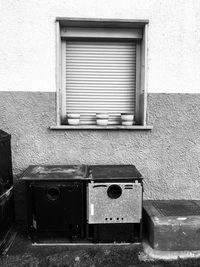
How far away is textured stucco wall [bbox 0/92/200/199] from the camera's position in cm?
386

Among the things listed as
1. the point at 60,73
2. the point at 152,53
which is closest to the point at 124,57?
the point at 152,53

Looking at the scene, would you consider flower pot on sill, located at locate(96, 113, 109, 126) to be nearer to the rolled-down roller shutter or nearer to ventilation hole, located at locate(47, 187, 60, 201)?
the rolled-down roller shutter

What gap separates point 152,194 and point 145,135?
0.98 meters

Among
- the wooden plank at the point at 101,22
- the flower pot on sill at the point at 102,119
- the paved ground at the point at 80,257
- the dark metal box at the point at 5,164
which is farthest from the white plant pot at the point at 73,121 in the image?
the paved ground at the point at 80,257

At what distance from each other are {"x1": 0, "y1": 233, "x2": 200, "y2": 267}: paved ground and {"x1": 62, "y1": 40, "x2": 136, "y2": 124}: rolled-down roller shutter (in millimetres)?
1937

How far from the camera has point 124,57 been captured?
4.11 m

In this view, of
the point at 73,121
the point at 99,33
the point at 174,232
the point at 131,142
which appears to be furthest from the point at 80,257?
the point at 99,33

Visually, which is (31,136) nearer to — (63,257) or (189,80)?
(63,257)

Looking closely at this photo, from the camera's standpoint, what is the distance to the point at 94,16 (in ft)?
12.3

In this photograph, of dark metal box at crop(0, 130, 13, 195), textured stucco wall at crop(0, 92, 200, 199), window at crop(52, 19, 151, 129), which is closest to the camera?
dark metal box at crop(0, 130, 13, 195)

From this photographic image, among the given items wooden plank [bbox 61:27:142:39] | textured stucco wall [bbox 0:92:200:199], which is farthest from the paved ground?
wooden plank [bbox 61:27:142:39]

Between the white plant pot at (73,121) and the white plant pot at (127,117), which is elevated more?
the white plant pot at (127,117)

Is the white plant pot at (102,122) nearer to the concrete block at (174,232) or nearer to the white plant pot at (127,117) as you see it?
the white plant pot at (127,117)

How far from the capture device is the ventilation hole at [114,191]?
3.14m
